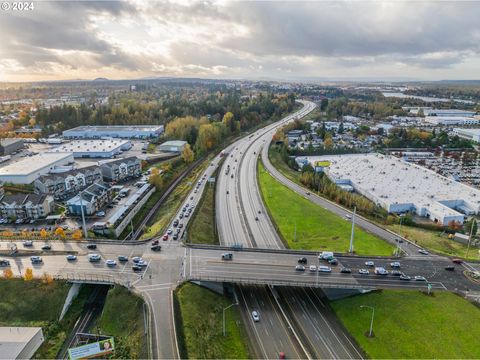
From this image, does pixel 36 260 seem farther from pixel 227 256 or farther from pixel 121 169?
pixel 121 169

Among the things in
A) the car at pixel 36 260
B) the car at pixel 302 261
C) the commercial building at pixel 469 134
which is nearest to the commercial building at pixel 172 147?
the car at pixel 36 260

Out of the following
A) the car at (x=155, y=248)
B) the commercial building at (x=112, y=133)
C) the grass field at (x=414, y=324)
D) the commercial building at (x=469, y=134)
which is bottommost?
the grass field at (x=414, y=324)

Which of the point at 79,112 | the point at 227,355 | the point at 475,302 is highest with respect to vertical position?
the point at 79,112

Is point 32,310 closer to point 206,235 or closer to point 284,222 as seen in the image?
point 206,235

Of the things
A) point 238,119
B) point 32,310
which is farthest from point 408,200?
point 238,119

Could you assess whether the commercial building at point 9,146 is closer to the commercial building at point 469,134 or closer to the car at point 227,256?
the car at point 227,256

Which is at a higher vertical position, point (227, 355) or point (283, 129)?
point (283, 129)
